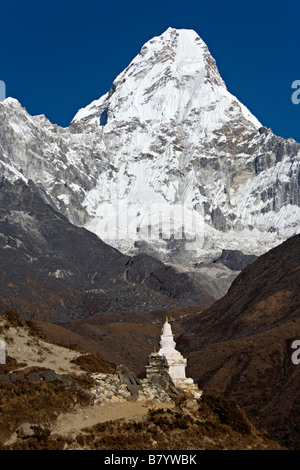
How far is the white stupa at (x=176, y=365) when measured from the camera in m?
31.2

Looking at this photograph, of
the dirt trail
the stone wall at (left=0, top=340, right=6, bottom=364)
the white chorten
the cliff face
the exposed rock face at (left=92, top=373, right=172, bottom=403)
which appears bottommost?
the dirt trail

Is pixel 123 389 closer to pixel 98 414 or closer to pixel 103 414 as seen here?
pixel 103 414

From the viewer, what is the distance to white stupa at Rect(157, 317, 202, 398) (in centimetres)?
3121

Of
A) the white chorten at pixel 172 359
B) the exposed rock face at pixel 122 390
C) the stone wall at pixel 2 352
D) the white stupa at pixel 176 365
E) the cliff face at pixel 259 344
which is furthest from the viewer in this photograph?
the cliff face at pixel 259 344

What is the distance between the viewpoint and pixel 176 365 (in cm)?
3362

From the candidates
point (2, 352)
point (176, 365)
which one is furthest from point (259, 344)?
point (2, 352)

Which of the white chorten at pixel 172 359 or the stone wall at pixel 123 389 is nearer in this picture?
the stone wall at pixel 123 389

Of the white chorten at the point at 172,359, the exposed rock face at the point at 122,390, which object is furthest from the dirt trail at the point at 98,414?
the white chorten at the point at 172,359

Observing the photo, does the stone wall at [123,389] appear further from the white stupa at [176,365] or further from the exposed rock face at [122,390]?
the white stupa at [176,365]

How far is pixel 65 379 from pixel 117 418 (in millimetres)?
2463

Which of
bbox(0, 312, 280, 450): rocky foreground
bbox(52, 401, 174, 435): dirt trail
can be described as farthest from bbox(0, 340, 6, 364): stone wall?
bbox(52, 401, 174, 435): dirt trail

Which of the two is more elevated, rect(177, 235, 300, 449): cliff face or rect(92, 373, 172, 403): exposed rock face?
rect(177, 235, 300, 449): cliff face

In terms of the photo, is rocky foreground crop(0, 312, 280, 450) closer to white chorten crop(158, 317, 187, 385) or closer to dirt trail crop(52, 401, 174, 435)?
dirt trail crop(52, 401, 174, 435)
